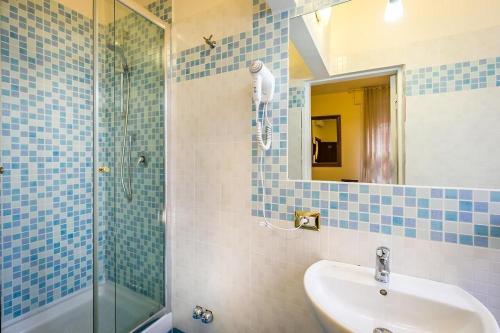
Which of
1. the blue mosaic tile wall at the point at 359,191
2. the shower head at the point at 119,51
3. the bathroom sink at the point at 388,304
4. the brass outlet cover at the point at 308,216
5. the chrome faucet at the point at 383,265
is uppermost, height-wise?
the shower head at the point at 119,51

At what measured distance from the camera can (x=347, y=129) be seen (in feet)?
3.29

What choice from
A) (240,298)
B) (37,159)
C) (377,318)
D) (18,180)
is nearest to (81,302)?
(18,180)

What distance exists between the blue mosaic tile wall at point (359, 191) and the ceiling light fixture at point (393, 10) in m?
0.22

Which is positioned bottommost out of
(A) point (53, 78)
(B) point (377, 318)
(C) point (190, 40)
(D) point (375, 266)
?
(B) point (377, 318)

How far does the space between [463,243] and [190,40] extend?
1.66 m

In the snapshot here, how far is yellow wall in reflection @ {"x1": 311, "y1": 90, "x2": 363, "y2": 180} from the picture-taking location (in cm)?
98

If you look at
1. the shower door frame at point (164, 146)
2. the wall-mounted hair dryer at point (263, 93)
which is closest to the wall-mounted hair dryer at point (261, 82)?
the wall-mounted hair dryer at point (263, 93)

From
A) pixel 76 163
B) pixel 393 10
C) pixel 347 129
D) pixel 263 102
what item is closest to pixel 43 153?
pixel 76 163

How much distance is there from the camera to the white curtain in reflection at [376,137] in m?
0.92

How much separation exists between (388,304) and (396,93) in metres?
0.79

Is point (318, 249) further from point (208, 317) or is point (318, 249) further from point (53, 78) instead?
point (53, 78)

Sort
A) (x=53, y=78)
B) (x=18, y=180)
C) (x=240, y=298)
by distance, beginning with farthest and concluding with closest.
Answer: (x=53, y=78)
(x=18, y=180)
(x=240, y=298)

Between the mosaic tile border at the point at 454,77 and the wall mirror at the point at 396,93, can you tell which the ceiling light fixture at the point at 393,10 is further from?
the mosaic tile border at the point at 454,77

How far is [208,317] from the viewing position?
1297 mm
